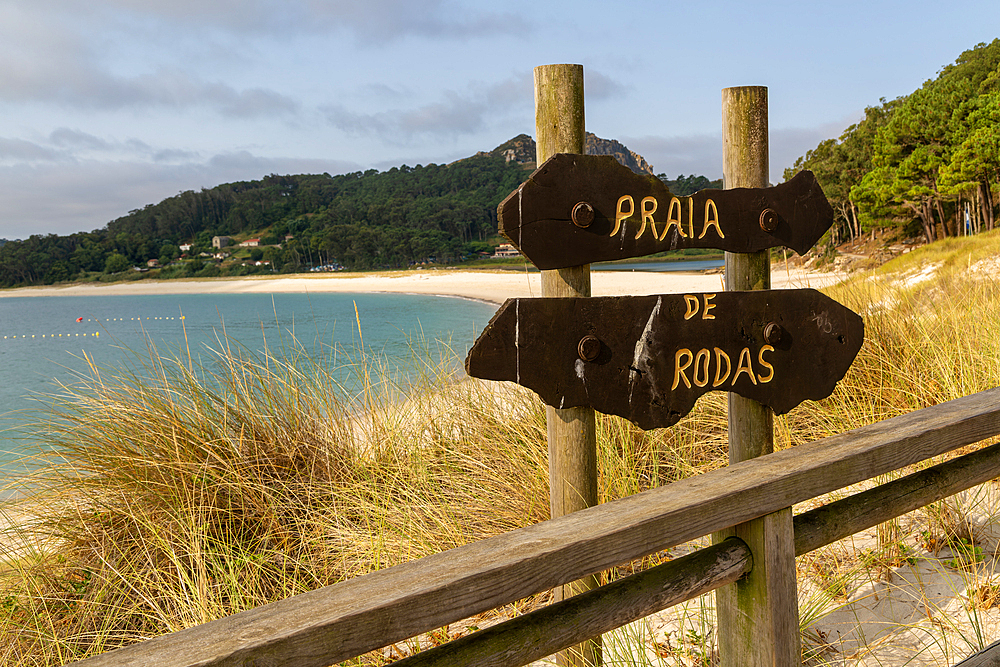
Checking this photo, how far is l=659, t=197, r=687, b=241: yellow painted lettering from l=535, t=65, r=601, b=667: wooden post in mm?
233

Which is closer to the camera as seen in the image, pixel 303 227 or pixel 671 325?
pixel 671 325

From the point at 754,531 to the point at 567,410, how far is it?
0.56 meters

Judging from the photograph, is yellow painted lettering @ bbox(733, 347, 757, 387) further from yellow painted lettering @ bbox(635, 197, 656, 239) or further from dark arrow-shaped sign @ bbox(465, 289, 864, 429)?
yellow painted lettering @ bbox(635, 197, 656, 239)

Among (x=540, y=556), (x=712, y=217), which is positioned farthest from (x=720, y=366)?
(x=540, y=556)

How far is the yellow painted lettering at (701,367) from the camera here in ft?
5.41

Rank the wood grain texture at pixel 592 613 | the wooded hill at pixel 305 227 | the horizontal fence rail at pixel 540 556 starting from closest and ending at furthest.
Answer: the horizontal fence rail at pixel 540 556 < the wood grain texture at pixel 592 613 < the wooded hill at pixel 305 227

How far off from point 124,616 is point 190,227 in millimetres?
122787

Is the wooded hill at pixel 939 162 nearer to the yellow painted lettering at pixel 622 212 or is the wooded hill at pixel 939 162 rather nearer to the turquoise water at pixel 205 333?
the turquoise water at pixel 205 333

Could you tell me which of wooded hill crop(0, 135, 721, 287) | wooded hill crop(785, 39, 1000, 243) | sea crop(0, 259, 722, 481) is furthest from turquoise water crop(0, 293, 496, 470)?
wooded hill crop(0, 135, 721, 287)

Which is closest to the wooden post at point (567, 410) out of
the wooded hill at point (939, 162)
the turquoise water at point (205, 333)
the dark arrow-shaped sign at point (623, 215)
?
the dark arrow-shaped sign at point (623, 215)

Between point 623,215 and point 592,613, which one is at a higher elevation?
point 623,215

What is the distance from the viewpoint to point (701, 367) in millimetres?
1654

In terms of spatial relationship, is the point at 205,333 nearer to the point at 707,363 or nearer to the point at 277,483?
the point at 277,483

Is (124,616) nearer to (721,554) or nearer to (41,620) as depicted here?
(41,620)
